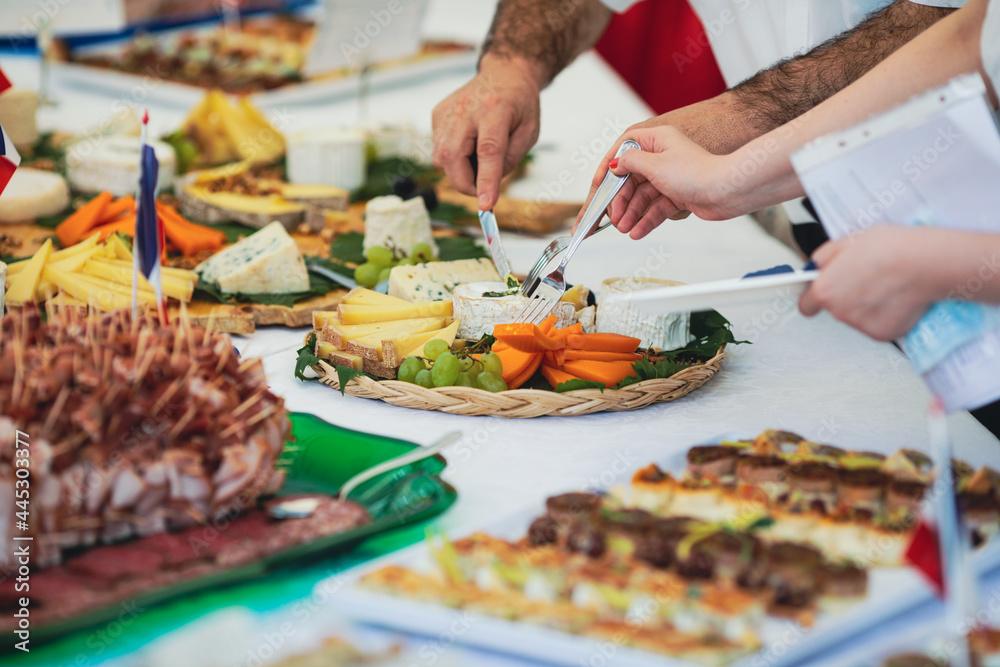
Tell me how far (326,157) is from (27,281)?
1.29m

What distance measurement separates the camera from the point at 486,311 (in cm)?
177

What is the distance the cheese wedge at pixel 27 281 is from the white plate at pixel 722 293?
1407 millimetres

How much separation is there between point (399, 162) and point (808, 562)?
263cm

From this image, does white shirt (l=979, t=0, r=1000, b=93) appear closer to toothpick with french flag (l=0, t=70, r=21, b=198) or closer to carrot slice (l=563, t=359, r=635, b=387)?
carrot slice (l=563, t=359, r=635, b=387)

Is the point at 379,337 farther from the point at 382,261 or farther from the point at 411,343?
the point at 382,261

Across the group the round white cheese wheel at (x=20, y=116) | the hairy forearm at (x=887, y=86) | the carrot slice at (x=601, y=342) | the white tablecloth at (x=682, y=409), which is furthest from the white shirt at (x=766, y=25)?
the round white cheese wheel at (x=20, y=116)

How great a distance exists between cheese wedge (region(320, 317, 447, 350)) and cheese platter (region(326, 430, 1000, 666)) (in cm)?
68

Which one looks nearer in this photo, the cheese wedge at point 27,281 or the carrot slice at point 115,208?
the cheese wedge at point 27,281

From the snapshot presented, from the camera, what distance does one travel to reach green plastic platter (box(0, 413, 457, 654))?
95cm

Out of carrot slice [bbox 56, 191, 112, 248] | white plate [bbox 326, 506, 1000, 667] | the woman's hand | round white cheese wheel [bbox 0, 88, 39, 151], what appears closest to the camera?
white plate [bbox 326, 506, 1000, 667]

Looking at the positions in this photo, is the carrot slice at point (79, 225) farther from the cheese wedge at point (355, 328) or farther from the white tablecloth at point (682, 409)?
the cheese wedge at point (355, 328)

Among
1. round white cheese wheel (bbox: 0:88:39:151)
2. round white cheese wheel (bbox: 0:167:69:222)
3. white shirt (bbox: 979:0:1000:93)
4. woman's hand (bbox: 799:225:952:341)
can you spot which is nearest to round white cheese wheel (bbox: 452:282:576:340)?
woman's hand (bbox: 799:225:952:341)

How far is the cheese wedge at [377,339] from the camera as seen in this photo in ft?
5.43

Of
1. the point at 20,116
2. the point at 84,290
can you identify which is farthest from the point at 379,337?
the point at 20,116
